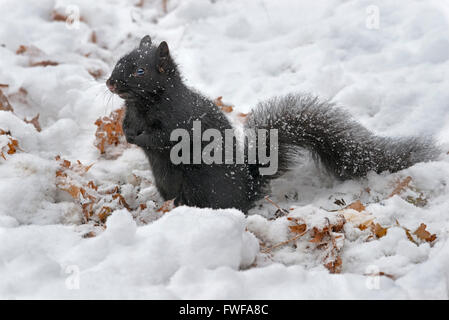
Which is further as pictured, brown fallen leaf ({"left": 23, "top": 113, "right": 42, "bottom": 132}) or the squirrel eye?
brown fallen leaf ({"left": 23, "top": 113, "right": 42, "bottom": 132})

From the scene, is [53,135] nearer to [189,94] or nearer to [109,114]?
[109,114]

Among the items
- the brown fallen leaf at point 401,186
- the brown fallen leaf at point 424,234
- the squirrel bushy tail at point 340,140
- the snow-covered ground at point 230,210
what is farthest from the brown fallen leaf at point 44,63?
the brown fallen leaf at point 424,234

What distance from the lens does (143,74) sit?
110 inches

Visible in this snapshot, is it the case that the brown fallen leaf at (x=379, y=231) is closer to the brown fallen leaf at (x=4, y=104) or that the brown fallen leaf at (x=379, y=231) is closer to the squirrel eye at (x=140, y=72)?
the squirrel eye at (x=140, y=72)

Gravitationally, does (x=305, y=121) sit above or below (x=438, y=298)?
above

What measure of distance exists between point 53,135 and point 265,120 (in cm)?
156

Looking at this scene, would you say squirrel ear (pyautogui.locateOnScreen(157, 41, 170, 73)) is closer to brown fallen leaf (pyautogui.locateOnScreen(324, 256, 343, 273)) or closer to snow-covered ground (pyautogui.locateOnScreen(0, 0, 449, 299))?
snow-covered ground (pyautogui.locateOnScreen(0, 0, 449, 299))

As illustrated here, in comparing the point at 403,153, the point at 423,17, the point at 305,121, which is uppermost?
the point at 423,17

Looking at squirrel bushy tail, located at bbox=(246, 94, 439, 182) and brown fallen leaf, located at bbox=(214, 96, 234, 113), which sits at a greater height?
brown fallen leaf, located at bbox=(214, 96, 234, 113)

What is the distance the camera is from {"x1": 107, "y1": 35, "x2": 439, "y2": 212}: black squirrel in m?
2.84

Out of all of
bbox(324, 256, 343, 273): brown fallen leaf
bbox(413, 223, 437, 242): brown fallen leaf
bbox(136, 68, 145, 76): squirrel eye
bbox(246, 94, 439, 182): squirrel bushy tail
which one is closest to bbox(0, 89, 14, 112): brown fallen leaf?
bbox(136, 68, 145, 76): squirrel eye

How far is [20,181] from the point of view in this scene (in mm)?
2707

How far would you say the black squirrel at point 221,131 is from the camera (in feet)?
9.32

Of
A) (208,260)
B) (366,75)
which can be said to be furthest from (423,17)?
(208,260)
